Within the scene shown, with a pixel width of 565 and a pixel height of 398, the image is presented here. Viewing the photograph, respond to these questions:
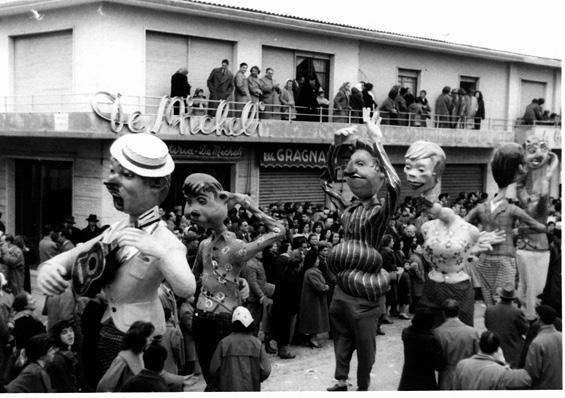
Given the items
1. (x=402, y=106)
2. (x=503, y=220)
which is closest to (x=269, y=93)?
(x=402, y=106)

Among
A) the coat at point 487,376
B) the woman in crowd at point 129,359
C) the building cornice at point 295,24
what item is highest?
the building cornice at point 295,24

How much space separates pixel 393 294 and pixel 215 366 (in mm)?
5403

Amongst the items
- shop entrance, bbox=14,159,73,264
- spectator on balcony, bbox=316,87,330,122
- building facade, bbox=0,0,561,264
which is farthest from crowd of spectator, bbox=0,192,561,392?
spectator on balcony, bbox=316,87,330,122

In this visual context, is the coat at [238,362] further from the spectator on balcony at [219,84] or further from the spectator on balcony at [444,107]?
the spectator on balcony at [444,107]

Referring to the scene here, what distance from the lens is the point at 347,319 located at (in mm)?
6441

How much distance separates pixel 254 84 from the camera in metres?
16.2

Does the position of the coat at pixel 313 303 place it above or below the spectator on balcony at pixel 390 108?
below

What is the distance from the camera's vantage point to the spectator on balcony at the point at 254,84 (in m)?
16.1

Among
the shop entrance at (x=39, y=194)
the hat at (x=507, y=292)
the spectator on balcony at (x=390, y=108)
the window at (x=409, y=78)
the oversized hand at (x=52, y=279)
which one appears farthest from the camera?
the window at (x=409, y=78)

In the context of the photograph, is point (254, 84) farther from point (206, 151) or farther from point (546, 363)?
point (546, 363)

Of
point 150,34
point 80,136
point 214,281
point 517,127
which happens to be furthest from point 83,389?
point 517,127

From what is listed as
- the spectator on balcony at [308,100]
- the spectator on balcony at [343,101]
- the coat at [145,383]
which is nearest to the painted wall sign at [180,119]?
the spectator on balcony at [308,100]

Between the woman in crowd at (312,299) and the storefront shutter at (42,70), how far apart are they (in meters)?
7.73

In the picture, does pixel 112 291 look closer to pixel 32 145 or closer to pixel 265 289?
pixel 265 289
